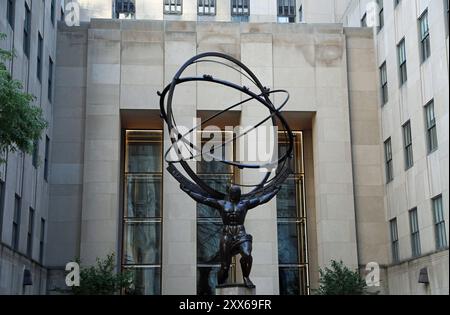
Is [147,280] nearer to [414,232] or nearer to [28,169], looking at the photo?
[28,169]

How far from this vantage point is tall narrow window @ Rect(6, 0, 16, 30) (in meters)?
23.0

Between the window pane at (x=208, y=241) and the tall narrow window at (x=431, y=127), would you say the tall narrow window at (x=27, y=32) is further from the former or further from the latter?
the tall narrow window at (x=431, y=127)

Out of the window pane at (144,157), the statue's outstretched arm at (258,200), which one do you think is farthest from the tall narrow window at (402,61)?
the statue's outstretched arm at (258,200)

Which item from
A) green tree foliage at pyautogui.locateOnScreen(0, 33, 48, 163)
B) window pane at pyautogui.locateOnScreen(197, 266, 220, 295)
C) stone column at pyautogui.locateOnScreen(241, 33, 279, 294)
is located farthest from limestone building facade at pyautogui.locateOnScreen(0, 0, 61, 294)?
stone column at pyautogui.locateOnScreen(241, 33, 279, 294)

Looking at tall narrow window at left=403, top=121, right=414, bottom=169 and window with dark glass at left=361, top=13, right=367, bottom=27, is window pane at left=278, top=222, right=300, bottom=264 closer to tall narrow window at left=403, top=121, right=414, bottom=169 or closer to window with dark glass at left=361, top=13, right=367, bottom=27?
tall narrow window at left=403, top=121, right=414, bottom=169

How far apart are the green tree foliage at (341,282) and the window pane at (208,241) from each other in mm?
6250

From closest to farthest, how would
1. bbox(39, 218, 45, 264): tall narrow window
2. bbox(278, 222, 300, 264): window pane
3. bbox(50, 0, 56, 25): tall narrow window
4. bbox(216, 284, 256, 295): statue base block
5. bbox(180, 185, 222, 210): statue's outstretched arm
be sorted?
bbox(216, 284, 256, 295): statue base block → bbox(180, 185, 222, 210): statue's outstretched arm → bbox(39, 218, 45, 264): tall narrow window → bbox(50, 0, 56, 25): tall narrow window → bbox(278, 222, 300, 264): window pane

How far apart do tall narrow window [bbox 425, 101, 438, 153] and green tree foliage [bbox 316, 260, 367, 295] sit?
604 centimetres

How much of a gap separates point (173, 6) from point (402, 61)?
21.6 m

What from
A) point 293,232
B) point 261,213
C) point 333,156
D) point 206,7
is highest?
point 206,7

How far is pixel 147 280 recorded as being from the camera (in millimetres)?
32812

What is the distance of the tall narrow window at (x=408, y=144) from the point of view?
91.4 ft

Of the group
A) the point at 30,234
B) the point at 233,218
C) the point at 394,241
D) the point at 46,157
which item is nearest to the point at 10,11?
the point at 46,157

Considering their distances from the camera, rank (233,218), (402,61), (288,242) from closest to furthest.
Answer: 1. (233,218)
2. (402,61)
3. (288,242)
